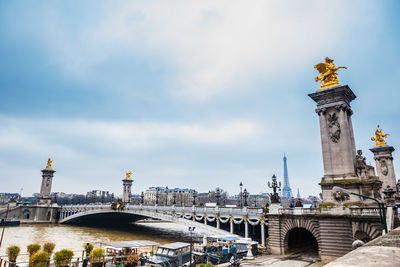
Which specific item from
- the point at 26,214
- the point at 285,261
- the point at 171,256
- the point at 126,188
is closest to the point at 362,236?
the point at 285,261

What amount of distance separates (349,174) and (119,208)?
51269 millimetres

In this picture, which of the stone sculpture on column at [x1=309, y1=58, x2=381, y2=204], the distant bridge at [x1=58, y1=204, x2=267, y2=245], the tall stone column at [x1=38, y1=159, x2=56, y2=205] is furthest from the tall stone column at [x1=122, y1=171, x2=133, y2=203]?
the stone sculpture on column at [x1=309, y1=58, x2=381, y2=204]

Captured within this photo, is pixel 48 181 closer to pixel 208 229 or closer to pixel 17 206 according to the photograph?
pixel 17 206

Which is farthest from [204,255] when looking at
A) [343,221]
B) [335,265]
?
[335,265]

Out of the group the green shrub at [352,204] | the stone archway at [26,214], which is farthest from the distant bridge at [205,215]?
the stone archway at [26,214]

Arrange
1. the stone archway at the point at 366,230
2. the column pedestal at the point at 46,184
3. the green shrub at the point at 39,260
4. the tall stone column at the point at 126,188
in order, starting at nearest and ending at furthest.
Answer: the green shrub at the point at 39,260, the stone archway at the point at 366,230, the tall stone column at the point at 126,188, the column pedestal at the point at 46,184

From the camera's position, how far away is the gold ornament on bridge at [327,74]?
28922mm

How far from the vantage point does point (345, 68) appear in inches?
1145

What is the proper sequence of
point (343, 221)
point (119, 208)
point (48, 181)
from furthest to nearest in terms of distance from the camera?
point (48, 181) → point (119, 208) → point (343, 221)

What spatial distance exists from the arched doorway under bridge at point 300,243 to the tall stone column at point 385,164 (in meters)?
15.3

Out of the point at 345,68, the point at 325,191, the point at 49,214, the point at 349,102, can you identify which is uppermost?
the point at 345,68

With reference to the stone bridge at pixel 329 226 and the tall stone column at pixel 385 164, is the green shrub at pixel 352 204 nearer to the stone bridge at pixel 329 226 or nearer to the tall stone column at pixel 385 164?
the stone bridge at pixel 329 226

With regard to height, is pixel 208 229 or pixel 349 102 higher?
pixel 349 102

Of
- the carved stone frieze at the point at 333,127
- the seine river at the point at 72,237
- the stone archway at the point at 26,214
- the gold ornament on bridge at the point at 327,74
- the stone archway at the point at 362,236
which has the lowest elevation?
the seine river at the point at 72,237
